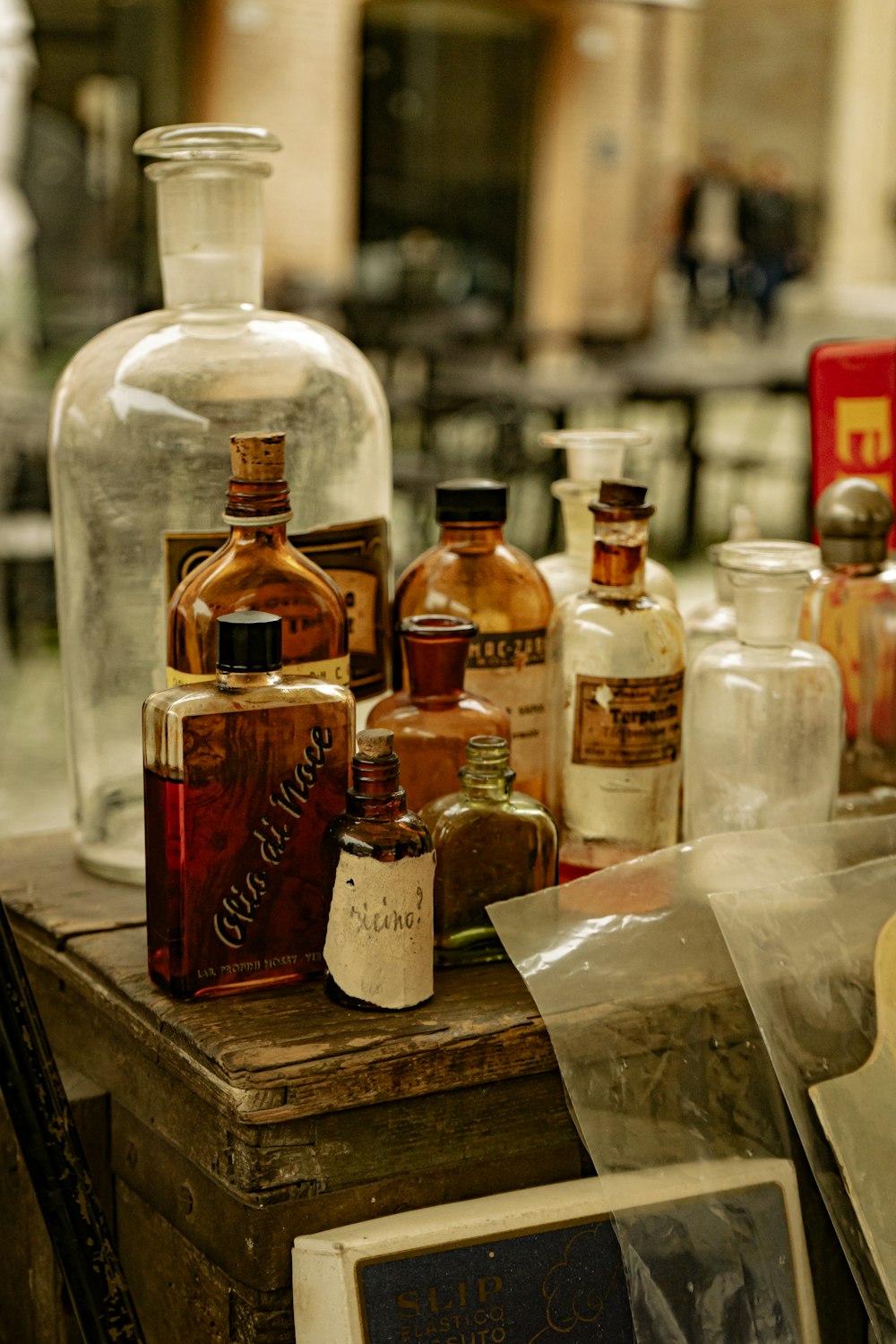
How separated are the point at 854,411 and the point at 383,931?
731 mm

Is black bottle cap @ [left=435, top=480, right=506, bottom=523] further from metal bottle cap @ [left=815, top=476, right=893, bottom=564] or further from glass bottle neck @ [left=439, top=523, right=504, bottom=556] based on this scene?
metal bottle cap @ [left=815, top=476, right=893, bottom=564]

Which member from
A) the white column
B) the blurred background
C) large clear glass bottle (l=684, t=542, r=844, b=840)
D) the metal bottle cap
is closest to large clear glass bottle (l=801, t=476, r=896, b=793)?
the metal bottle cap

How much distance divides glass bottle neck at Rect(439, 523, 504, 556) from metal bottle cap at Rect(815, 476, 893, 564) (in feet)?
0.92

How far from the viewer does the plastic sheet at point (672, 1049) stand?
826 millimetres

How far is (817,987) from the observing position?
35.2 inches

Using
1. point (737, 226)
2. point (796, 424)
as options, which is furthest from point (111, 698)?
point (737, 226)

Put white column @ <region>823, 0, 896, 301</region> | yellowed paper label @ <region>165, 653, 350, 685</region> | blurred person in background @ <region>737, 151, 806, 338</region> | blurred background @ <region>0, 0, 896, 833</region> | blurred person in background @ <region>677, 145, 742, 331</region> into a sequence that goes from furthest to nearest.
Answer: white column @ <region>823, 0, 896, 301</region>
blurred person in background @ <region>737, 151, 806, 338</region>
blurred person in background @ <region>677, 145, 742, 331</region>
blurred background @ <region>0, 0, 896, 833</region>
yellowed paper label @ <region>165, 653, 350, 685</region>

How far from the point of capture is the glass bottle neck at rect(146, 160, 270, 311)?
1015 mm

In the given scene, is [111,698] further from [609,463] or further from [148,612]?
[609,463]


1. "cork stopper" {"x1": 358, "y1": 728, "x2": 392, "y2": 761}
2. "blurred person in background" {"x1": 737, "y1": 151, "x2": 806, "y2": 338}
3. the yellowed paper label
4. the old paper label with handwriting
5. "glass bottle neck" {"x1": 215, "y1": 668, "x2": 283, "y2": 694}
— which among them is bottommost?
the old paper label with handwriting

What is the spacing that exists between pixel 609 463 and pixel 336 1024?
0.47m

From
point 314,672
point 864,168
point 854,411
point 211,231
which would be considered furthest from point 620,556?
point 864,168

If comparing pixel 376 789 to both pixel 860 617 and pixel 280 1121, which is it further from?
pixel 860 617

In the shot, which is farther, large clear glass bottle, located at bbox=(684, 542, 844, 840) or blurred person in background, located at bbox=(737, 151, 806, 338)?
blurred person in background, located at bbox=(737, 151, 806, 338)
